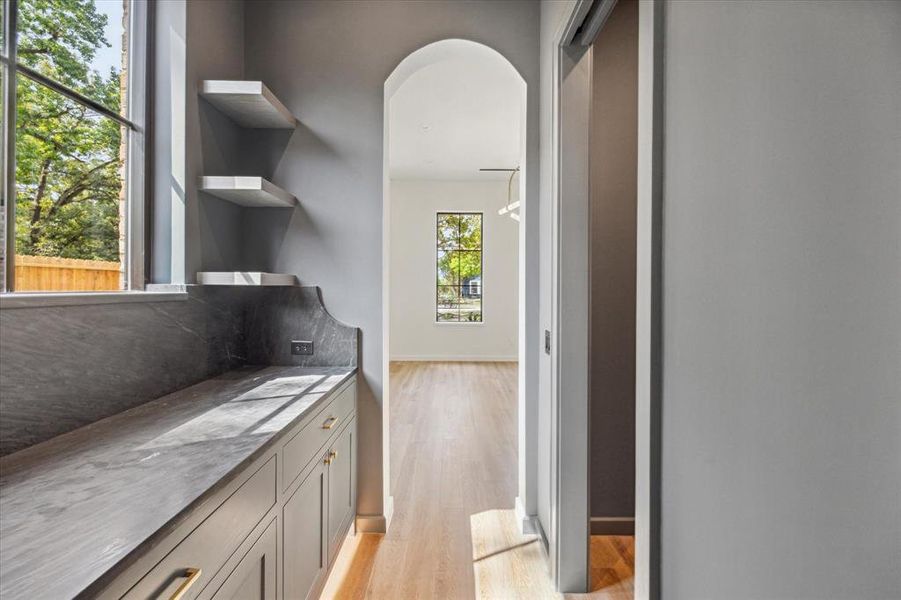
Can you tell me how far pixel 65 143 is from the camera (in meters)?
1.58

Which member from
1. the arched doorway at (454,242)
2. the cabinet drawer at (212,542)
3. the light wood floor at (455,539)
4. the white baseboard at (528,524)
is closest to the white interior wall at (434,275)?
the arched doorway at (454,242)

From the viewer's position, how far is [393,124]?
5445mm

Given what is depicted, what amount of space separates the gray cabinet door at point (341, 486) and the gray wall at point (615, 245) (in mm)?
1214

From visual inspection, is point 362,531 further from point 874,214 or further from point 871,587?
point 874,214

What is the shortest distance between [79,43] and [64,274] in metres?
0.78

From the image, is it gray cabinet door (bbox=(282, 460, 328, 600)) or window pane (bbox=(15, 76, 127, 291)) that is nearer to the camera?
window pane (bbox=(15, 76, 127, 291))

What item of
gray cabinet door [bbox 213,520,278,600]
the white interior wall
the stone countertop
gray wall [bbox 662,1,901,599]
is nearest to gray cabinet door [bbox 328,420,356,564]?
the stone countertop

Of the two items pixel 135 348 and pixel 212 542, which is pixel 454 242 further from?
pixel 212 542

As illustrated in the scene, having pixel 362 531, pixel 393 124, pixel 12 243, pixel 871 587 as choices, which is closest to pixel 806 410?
pixel 871 587

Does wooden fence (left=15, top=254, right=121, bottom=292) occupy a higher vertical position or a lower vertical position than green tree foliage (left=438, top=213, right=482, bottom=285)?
lower

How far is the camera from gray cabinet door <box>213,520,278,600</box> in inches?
46.1

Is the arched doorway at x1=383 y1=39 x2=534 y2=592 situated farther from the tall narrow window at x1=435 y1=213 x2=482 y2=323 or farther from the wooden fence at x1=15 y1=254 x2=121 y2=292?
the wooden fence at x1=15 y1=254 x2=121 y2=292

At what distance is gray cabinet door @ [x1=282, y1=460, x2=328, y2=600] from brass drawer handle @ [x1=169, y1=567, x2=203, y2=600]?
0.56m

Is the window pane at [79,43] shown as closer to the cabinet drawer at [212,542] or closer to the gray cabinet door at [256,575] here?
the cabinet drawer at [212,542]
